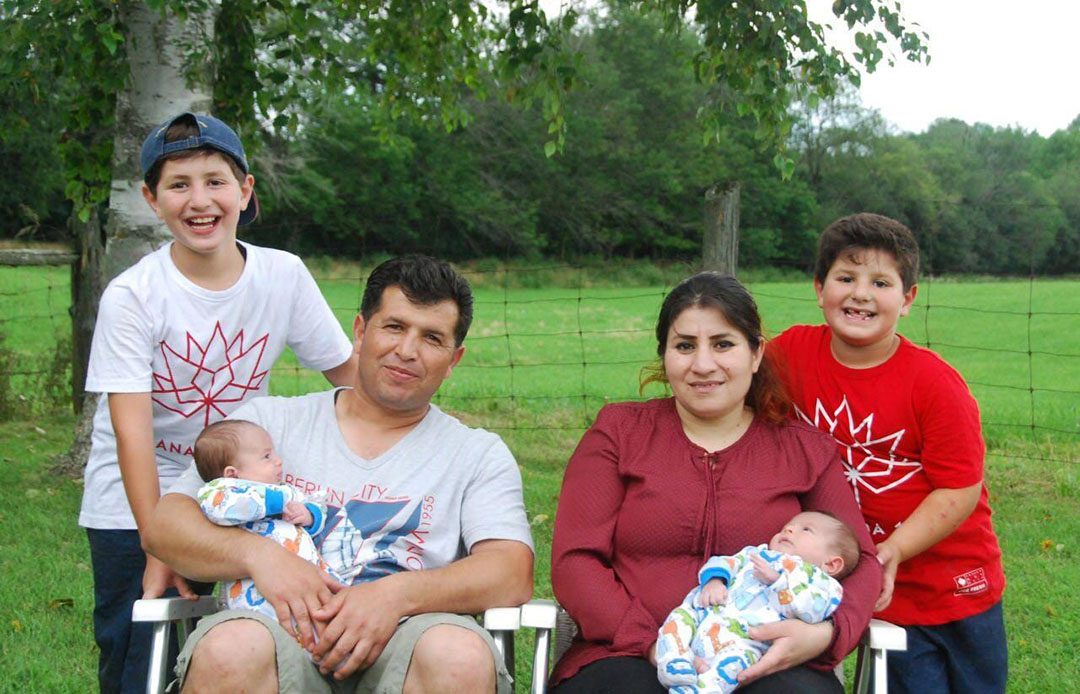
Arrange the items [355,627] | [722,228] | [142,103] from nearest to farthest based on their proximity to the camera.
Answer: [355,627] → [142,103] → [722,228]

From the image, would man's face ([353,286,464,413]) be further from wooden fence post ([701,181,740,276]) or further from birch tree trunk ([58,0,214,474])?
wooden fence post ([701,181,740,276])

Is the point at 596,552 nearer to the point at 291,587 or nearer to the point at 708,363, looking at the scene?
the point at 708,363

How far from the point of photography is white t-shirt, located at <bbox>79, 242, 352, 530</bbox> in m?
2.64

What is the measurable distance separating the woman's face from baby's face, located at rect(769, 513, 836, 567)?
34 cm

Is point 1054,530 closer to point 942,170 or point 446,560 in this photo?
point 446,560

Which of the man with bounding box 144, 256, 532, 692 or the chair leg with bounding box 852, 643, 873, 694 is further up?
the man with bounding box 144, 256, 532, 692

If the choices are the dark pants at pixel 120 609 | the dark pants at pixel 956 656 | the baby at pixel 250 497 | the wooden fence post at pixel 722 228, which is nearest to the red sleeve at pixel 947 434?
the dark pants at pixel 956 656

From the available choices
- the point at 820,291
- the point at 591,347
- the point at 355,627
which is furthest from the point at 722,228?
the point at 591,347

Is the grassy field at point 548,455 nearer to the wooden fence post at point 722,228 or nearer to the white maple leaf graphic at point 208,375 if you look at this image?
the wooden fence post at point 722,228

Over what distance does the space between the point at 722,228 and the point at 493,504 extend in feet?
12.7

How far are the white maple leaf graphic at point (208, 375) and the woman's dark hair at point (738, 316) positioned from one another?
3.54ft

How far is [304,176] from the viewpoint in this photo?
34.8 metres

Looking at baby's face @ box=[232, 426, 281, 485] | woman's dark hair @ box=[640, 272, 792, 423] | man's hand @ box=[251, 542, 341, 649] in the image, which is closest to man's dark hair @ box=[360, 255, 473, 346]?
baby's face @ box=[232, 426, 281, 485]

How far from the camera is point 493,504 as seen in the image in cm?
258
